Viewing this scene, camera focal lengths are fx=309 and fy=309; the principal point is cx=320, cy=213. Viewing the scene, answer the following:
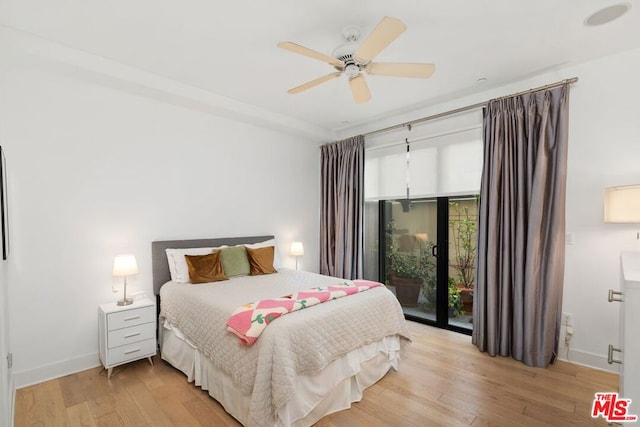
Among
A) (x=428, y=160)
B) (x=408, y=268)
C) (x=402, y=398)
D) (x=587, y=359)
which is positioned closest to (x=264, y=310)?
(x=402, y=398)

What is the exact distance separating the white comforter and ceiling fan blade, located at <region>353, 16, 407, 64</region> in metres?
1.79

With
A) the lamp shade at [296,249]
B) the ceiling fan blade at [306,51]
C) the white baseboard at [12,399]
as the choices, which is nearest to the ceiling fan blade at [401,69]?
the ceiling fan blade at [306,51]

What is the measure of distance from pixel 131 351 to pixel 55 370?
2.04ft

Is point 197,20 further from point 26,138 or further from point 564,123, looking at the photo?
point 564,123

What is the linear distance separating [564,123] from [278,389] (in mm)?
3141

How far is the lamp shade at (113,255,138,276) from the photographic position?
2760 millimetres

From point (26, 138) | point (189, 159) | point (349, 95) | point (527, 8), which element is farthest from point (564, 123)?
point (26, 138)

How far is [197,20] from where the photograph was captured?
86.8 inches

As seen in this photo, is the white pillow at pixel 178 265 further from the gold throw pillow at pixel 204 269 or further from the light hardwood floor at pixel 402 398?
the light hardwood floor at pixel 402 398

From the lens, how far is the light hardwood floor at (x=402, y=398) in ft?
6.81

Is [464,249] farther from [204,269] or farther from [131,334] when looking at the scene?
[131,334]

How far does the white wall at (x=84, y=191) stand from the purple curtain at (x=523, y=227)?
2.96m

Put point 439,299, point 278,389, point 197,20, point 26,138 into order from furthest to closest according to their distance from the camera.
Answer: point 439,299 < point 26,138 < point 197,20 < point 278,389

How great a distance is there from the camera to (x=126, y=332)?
2.68 meters
